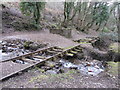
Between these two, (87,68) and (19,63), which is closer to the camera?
(19,63)

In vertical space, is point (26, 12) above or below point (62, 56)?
above

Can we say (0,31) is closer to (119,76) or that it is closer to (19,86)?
(19,86)

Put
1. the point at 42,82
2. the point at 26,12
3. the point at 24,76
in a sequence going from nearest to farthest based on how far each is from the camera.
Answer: the point at 42,82 < the point at 24,76 < the point at 26,12

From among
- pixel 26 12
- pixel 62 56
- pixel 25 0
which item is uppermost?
pixel 25 0

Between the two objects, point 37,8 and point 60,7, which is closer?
point 37,8

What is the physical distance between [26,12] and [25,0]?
4.89 feet

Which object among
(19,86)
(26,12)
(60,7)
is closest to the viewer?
(19,86)

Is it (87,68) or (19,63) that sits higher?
(19,63)

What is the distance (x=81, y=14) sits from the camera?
961 inches

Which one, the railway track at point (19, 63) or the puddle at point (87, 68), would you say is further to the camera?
the puddle at point (87, 68)

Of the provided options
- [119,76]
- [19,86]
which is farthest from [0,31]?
[119,76]

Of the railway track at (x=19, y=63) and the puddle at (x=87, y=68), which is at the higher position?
the railway track at (x=19, y=63)

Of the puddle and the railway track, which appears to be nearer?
the railway track

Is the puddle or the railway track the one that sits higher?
the railway track
